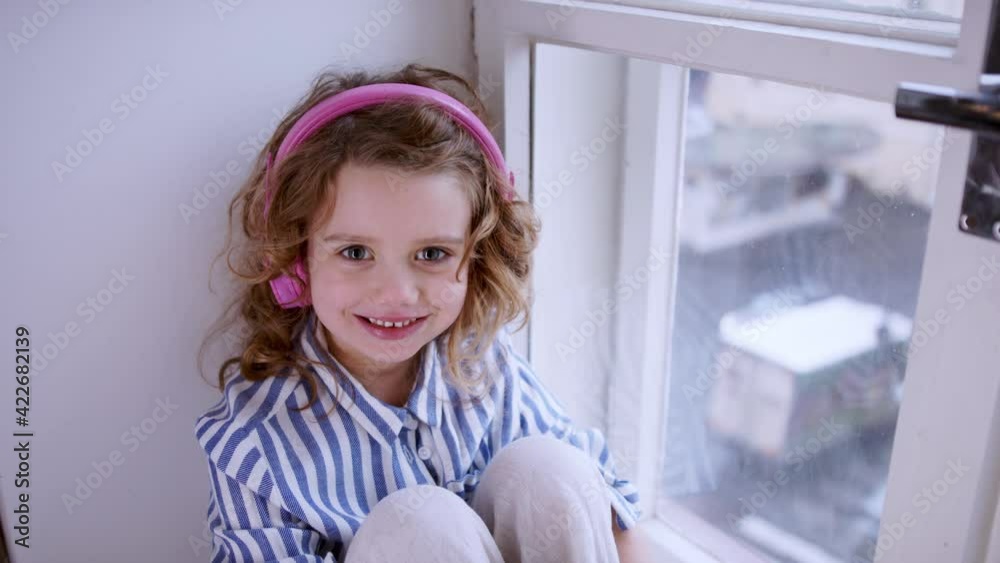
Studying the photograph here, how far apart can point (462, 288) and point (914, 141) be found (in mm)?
451

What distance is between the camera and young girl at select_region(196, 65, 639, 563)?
0.83 meters

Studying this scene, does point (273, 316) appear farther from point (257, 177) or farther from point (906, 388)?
point (906, 388)

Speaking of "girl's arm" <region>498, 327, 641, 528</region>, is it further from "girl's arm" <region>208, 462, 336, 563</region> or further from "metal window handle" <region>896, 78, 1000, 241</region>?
"metal window handle" <region>896, 78, 1000, 241</region>

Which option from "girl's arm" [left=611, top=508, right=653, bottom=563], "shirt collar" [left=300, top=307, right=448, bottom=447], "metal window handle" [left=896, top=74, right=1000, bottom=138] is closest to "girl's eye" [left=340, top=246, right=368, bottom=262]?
"shirt collar" [left=300, top=307, right=448, bottom=447]

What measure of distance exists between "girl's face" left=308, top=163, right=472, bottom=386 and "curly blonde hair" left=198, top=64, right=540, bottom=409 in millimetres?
14

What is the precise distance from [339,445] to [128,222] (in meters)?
0.30

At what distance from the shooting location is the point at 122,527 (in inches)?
38.0

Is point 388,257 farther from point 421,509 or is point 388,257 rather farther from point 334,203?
point 421,509

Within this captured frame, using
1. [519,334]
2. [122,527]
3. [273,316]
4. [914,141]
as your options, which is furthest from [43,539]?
[914,141]

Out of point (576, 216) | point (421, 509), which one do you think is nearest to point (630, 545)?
point (421, 509)

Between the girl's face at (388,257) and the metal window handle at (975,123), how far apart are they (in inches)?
17.2

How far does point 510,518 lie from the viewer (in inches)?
34.1

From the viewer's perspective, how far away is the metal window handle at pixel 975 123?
0.50 meters

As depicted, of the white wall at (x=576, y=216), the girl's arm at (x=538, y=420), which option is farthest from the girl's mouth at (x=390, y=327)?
the white wall at (x=576, y=216)
